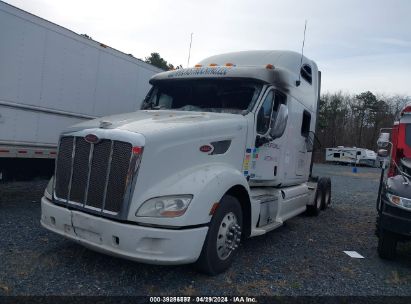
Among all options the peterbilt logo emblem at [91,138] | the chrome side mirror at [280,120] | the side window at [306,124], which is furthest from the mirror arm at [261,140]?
the peterbilt logo emblem at [91,138]

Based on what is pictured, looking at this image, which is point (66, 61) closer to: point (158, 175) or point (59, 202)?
point (59, 202)

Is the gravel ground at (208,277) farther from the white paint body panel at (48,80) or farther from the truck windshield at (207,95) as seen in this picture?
the truck windshield at (207,95)

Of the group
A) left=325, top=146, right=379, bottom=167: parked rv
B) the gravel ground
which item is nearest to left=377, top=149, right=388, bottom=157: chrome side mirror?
the gravel ground

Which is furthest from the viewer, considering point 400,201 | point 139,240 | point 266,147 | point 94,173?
point 266,147

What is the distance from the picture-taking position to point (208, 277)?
4.39 m

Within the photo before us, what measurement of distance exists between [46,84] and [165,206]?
14.4 feet

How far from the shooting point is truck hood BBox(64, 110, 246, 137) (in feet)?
13.9

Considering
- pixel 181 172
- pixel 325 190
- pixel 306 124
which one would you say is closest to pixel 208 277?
pixel 181 172

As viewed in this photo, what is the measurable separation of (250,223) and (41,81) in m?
4.62

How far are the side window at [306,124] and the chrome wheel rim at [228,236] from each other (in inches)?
131

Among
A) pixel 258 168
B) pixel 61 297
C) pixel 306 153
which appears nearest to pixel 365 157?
pixel 306 153

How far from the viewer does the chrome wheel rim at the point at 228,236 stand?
448cm

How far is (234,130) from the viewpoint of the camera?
4902 mm

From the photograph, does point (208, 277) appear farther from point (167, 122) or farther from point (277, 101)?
point (277, 101)
